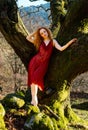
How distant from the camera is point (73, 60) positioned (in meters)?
8.01

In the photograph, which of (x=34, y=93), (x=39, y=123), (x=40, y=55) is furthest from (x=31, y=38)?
(x=39, y=123)

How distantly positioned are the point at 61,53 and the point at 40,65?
0.66 metres

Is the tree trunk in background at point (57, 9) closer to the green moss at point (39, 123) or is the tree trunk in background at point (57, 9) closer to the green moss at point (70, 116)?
the green moss at point (70, 116)

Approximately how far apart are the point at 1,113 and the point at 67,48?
1997 mm

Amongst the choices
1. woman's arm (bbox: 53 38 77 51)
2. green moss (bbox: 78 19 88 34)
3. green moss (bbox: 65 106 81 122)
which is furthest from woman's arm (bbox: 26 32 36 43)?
green moss (bbox: 65 106 81 122)

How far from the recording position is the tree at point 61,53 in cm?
798

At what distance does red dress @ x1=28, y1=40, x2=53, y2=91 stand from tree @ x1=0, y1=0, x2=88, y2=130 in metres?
0.39

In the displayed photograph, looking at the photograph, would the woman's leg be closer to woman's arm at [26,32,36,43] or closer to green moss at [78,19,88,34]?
woman's arm at [26,32,36,43]

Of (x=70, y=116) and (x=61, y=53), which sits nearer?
(x=61, y=53)

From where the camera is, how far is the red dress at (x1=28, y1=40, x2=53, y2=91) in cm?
776

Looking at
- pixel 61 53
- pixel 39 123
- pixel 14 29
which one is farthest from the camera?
pixel 14 29

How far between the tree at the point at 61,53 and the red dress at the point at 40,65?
387mm

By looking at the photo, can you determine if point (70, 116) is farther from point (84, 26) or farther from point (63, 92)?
point (84, 26)

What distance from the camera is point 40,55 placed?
782cm
